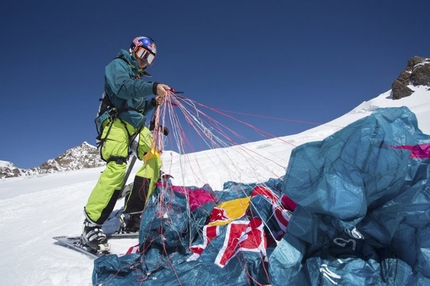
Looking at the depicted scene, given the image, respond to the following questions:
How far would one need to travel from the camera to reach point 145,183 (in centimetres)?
254

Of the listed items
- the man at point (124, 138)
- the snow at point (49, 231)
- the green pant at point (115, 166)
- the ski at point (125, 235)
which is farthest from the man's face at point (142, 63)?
the ski at point (125, 235)

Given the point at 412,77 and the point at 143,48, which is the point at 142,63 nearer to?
the point at 143,48

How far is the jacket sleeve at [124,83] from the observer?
2125mm

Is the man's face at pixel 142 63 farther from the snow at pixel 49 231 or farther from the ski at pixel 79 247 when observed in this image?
the ski at pixel 79 247

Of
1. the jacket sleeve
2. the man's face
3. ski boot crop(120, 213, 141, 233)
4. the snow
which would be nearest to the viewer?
the snow

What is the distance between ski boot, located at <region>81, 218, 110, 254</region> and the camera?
2089 mm

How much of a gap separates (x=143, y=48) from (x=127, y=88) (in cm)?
61

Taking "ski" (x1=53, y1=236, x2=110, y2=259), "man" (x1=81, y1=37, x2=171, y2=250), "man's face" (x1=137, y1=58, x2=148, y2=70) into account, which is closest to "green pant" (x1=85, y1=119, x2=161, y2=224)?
"man" (x1=81, y1=37, x2=171, y2=250)

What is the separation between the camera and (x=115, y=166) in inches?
89.3

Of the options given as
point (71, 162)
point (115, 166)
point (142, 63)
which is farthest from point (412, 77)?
point (71, 162)

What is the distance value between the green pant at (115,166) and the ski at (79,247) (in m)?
0.22

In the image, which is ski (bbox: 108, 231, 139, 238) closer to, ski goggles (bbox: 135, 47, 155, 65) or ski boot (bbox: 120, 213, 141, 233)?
ski boot (bbox: 120, 213, 141, 233)

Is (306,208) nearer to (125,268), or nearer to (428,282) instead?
(428,282)

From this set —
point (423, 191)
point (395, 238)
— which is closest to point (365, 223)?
point (395, 238)
